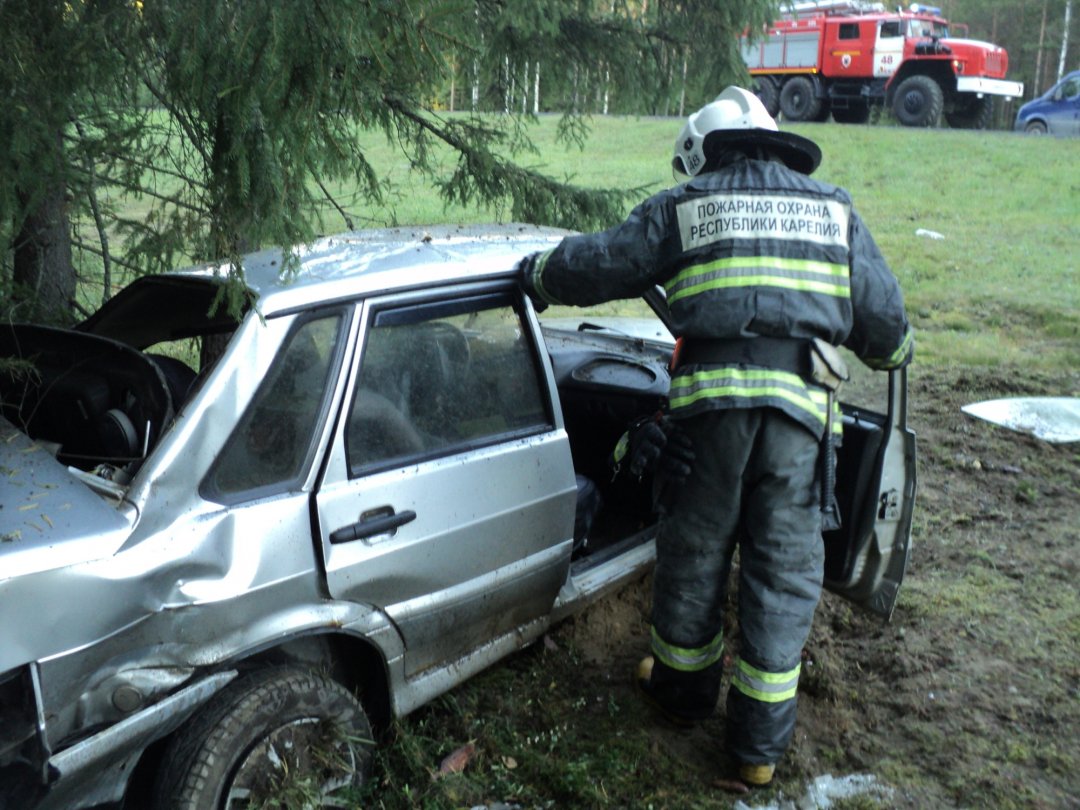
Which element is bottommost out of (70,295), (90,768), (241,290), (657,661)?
(657,661)

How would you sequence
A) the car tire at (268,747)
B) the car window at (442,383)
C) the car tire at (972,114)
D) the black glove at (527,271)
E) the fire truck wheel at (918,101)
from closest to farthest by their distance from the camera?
the car tire at (268,747) < the car window at (442,383) < the black glove at (527,271) < the fire truck wheel at (918,101) < the car tire at (972,114)

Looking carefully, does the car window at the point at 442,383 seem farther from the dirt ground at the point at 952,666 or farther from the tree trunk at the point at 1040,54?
the tree trunk at the point at 1040,54

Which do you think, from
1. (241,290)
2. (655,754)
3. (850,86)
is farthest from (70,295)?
(850,86)

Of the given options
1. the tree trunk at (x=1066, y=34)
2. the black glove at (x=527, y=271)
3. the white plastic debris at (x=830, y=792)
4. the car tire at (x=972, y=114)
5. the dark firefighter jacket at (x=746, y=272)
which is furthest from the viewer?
the tree trunk at (x=1066, y=34)

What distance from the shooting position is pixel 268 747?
7.91 ft

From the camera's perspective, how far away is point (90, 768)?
6.86ft

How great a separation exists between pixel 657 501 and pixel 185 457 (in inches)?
56.4

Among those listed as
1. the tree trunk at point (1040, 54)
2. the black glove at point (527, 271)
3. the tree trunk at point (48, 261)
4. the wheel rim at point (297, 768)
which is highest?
the tree trunk at point (1040, 54)

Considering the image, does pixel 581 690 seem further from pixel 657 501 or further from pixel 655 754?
pixel 657 501

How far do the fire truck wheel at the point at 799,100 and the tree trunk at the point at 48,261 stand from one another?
20.7 metres

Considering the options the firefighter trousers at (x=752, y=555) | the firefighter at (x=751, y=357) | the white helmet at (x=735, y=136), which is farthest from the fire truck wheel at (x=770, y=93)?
the firefighter trousers at (x=752, y=555)

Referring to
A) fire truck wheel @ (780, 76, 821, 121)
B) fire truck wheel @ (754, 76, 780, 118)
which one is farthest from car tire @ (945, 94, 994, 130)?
fire truck wheel @ (754, 76, 780, 118)

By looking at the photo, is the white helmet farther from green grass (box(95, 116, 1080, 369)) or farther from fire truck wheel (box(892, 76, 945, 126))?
fire truck wheel (box(892, 76, 945, 126))

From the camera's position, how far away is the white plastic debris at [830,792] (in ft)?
9.66
